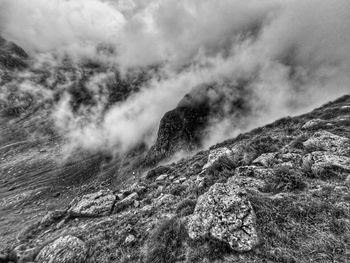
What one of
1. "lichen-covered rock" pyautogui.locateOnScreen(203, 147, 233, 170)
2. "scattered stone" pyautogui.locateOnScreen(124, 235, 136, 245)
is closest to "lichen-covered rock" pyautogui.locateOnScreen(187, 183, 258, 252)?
"scattered stone" pyautogui.locateOnScreen(124, 235, 136, 245)

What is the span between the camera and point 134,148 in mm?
162125

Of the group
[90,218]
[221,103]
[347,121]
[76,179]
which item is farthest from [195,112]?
[90,218]

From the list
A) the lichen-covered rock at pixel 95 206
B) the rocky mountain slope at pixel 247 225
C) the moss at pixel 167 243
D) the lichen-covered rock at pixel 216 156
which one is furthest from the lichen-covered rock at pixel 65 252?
the lichen-covered rock at pixel 216 156

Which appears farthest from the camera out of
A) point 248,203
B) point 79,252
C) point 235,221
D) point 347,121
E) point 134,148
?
point 134,148

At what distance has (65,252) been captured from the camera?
27.5 feet

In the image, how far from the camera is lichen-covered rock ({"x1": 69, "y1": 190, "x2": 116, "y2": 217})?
13828 millimetres

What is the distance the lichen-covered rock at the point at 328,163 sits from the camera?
7.97 m

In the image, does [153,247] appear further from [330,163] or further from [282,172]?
[330,163]

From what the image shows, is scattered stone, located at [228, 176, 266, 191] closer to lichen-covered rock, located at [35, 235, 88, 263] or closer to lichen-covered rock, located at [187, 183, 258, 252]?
lichen-covered rock, located at [187, 183, 258, 252]

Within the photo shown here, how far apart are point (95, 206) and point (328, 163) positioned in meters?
18.1

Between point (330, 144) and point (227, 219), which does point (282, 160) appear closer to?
point (330, 144)

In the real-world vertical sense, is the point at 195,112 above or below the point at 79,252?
above

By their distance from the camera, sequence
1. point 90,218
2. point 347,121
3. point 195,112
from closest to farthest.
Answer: point 90,218
point 347,121
point 195,112

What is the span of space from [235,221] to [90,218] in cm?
1311
